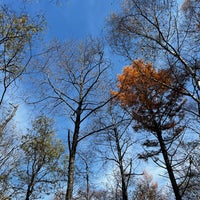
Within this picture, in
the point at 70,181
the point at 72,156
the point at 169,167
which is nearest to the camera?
the point at 70,181

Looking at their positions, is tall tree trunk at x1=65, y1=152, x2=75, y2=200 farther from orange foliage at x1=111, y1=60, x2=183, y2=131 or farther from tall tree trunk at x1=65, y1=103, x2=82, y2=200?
orange foliage at x1=111, y1=60, x2=183, y2=131

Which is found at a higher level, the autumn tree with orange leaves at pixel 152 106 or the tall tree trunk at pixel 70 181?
the autumn tree with orange leaves at pixel 152 106

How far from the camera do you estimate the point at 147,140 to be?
11.2 meters

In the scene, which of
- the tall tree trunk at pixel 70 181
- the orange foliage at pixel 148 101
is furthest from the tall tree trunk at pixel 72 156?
the orange foliage at pixel 148 101

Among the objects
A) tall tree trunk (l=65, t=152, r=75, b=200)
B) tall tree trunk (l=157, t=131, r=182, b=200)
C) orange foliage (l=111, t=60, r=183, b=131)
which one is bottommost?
tall tree trunk (l=65, t=152, r=75, b=200)

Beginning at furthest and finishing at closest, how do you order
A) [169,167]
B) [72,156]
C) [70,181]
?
1. [169,167]
2. [72,156]
3. [70,181]

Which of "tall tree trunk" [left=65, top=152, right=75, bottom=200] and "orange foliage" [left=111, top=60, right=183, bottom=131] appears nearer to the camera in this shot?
"tall tree trunk" [left=65, top=152, right=75, bottom=200]

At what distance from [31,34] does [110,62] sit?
387 centimetres

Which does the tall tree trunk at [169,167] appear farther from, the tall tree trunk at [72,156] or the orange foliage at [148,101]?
the tall tree trunk at [72,156]

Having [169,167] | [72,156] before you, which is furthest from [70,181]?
[169,167]

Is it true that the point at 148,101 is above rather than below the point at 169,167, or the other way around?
above

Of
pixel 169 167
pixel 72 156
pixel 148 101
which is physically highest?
pixel 148 101

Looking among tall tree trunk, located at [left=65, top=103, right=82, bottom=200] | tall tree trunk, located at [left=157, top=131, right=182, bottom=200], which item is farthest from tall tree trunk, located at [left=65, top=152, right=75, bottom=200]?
tall tree trunk, located at [left=157, top=131, right=182, bottom=200]

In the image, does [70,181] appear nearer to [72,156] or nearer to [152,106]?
[72,156]
